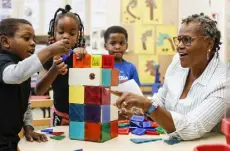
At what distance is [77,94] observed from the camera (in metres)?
1.26

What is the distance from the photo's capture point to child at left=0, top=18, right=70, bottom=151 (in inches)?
47.1

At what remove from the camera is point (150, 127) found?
1.50 m

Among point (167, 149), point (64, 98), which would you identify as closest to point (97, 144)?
point (167, 149)

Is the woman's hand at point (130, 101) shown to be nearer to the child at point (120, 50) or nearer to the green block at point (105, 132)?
the green block at point (105, 132)

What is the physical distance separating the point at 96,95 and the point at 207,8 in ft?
5.85

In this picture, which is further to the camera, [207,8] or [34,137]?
[207,8]

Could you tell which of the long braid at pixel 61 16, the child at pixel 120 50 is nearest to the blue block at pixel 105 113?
the long braid at pixel 61 16

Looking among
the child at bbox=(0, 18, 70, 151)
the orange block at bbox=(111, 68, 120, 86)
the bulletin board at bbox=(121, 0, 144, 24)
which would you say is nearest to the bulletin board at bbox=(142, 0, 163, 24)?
the bulletin board at bbox=(121, 0, 144, 24)

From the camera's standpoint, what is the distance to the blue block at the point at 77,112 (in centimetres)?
126

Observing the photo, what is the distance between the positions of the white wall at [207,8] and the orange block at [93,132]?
49.7 inches

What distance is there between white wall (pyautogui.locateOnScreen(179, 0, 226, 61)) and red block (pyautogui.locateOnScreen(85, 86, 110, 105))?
4.01ft

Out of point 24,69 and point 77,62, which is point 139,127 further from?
→ point 24,69

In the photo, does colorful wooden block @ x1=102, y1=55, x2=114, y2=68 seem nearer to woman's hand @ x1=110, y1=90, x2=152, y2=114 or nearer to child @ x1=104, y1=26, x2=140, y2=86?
woman's hand @ x1=110, y1=90, x2=152, y2=114

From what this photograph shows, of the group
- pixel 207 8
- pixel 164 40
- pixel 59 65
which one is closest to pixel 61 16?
pixel 59 65
